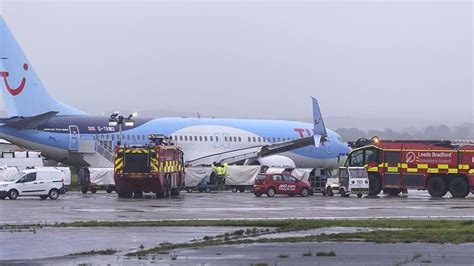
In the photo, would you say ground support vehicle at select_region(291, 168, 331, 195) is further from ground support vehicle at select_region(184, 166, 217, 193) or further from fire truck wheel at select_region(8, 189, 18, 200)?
fire truck wheel at select_region(8, 189, 18, 200)

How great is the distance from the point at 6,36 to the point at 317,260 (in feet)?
164

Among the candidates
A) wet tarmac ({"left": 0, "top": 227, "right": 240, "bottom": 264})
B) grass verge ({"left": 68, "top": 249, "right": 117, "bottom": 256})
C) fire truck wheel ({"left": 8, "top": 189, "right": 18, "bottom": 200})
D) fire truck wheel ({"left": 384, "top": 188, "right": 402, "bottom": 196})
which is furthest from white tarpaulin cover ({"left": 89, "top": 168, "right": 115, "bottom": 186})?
grass verge ({"left": 68, "top": 249, "right": 117, "bottom": 256})

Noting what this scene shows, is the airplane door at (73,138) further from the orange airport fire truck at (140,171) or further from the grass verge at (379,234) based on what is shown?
the grass verge at (379,234)

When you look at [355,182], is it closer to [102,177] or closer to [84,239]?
[102,177]

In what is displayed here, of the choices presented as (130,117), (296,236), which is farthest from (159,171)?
(296,236)

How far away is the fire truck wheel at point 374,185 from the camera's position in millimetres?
56066

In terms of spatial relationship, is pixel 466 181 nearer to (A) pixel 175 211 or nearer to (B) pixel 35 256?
(A) pixel 175 211

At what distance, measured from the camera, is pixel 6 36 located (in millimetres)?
65312

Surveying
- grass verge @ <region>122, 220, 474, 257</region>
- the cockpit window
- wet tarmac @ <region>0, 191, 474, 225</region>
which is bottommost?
grass verge @ <region>122, 220, 474, 257</region>

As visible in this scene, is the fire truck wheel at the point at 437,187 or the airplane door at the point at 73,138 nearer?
the fire truck wheel at the point at 437,187

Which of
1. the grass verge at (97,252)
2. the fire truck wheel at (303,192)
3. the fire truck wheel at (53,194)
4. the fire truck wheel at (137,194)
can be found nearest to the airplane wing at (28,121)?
the fire truck wheel at (137,194)

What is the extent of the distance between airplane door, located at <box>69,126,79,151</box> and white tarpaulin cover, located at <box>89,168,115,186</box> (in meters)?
5.23

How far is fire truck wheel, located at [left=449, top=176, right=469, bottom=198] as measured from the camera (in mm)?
54625

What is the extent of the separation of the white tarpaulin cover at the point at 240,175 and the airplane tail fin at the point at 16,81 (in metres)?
13.3
